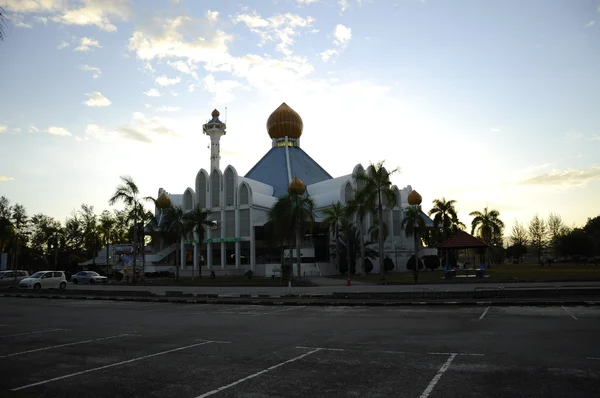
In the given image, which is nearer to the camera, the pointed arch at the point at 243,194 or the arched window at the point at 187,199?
the pointed arch at the point at 243,194

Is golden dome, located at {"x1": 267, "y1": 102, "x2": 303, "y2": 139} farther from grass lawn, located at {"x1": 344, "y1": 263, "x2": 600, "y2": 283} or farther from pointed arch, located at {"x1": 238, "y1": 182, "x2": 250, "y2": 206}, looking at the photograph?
grass lawn, located at {"x1": 344, "y1": 263, "x2": 600, "y2": 283}

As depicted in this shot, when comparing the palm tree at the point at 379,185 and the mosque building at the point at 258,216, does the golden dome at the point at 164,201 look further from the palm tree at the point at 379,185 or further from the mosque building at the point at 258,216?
the palm tree at the point at 379,185

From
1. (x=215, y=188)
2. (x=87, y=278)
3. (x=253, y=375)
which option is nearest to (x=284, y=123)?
(x=215, y=188)

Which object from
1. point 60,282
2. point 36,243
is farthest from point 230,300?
point 36,243

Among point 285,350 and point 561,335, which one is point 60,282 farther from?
point 561,335

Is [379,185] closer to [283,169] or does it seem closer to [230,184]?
[230,184]

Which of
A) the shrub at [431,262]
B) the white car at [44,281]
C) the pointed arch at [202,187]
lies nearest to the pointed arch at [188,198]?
the pointed arch at [202,187]

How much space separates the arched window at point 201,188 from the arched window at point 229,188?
4.75m

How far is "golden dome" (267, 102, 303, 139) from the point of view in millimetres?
84188

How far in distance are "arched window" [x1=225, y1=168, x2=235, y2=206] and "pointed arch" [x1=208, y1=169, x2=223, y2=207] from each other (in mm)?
1471

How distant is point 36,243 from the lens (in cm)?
8800

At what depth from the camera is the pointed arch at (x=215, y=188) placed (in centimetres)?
7131

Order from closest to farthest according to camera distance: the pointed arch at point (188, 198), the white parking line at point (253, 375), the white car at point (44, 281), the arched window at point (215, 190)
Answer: the white parking line at point (253, 375) < the white car at point (44, 281) < the arched window at point (215, 190) < the pointed arch at point (188, 198)

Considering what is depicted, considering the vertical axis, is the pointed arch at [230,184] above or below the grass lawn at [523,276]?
above
